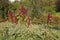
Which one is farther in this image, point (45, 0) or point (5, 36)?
point (45, 0)

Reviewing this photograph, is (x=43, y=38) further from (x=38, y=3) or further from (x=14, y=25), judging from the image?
(x=38, y=3)

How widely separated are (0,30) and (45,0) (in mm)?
8711

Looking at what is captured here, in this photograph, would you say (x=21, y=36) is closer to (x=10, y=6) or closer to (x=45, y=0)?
(x=10, y=6)

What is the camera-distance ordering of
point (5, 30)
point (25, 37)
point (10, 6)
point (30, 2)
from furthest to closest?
point (30, 2) → point (10, 6) → point (5, 30) → point (25, 37)

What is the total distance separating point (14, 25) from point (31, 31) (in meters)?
1.11

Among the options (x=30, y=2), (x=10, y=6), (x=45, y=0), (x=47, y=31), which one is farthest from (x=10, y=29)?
(x=45, y=0)

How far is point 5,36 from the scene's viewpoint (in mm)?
9391

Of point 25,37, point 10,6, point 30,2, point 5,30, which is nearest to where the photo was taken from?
point 25,37

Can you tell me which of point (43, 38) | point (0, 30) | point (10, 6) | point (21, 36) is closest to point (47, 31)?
point (43, 38)

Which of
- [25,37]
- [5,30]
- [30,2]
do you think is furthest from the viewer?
Result: [30,2]

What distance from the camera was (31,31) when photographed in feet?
30.3

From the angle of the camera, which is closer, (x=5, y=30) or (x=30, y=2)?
(x=5, y=30)

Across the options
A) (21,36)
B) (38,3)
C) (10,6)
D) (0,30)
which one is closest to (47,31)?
(21,36)

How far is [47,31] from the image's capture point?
32.4 ft
